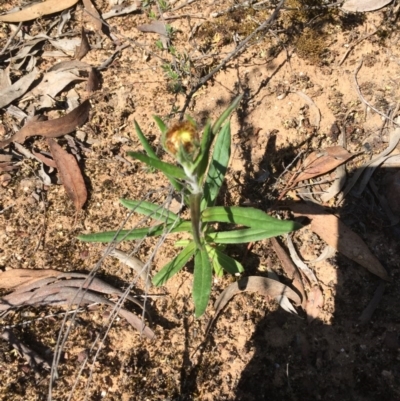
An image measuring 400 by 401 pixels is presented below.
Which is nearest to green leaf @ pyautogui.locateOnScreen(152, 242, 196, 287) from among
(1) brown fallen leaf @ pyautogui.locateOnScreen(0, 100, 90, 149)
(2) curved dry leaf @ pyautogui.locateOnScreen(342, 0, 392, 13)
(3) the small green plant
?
(3) the small green plant

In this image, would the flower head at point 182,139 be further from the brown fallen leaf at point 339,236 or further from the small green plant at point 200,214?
the brown fallen leaf at point 339,236

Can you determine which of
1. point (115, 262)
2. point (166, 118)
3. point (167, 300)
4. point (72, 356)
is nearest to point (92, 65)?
point (166, 118)

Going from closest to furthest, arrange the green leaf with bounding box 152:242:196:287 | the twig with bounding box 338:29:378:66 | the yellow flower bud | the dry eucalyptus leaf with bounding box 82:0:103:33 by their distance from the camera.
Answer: the yellow flower bud → the green leaf with bounding box 152:242:196:287 → the twig with bounding box 338:29:378:66 → the dry eucalyptus leaf with bounding box 82:0:103:33

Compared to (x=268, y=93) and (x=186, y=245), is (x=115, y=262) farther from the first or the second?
(x=268, y=93)

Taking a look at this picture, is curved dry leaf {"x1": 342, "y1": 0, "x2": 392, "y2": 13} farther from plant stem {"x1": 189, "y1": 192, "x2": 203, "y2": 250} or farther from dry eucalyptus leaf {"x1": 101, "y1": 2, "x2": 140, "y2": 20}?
plant stem {"x1": 189, "y1": 192, "x2": 203, "y2": 250}

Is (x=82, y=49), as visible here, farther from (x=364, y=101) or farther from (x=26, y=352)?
(x=26, y=352)

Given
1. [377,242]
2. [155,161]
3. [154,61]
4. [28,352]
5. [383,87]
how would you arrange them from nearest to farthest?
→ 1. [155,161]
2. [28,352]
3. [377,242]
4. [383,87]
5. [154,61]
